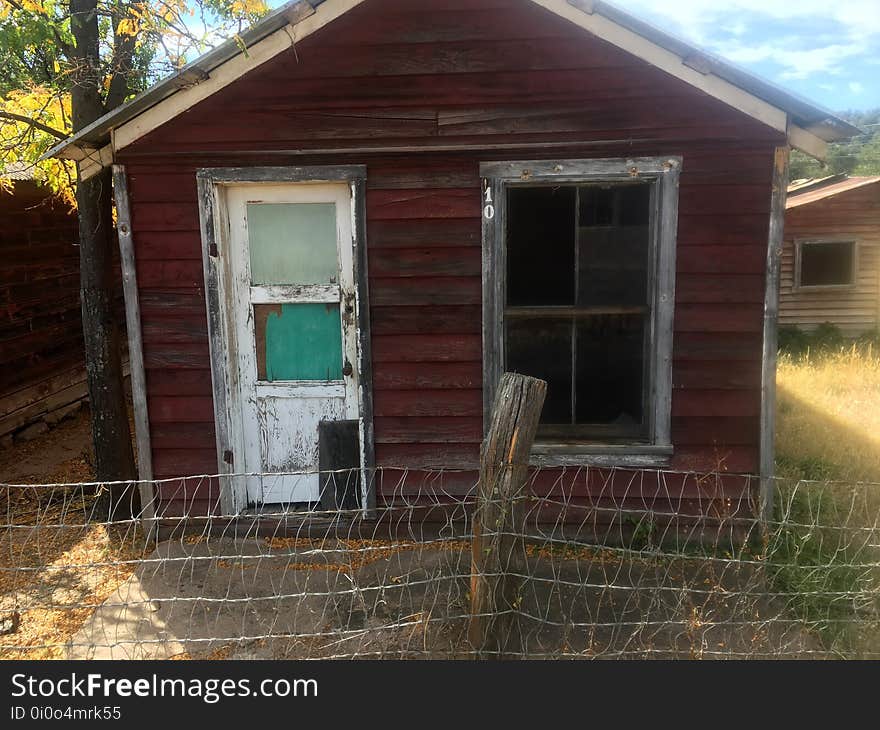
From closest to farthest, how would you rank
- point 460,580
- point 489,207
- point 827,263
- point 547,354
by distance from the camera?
point 460,580, point 489,207, point 547,354, point 827,263

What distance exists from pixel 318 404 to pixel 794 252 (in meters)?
13.8

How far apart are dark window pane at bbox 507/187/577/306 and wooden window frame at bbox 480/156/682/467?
112mm

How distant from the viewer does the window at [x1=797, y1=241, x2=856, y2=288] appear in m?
15.6

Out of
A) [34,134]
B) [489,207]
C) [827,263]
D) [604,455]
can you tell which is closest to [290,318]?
[489,207]

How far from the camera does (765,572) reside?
447 cm

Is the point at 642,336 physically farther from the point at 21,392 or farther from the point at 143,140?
the point at 21,392

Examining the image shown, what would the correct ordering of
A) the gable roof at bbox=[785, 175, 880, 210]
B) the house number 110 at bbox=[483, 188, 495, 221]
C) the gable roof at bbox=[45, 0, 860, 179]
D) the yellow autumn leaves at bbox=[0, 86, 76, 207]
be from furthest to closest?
the gable roof at bbox=[785, 175, 880, 210] < the yellow autumn leaves at bbox=[0, 86, 76, 207] < the house number 110 at bbox=[483, 188, 495, 221] < the gable roof at bbox=[45, 0, 860, 179]

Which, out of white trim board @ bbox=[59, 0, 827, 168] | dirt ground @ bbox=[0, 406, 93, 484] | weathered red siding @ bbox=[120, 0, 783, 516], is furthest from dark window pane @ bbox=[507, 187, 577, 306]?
dirt ground @ bbox=[0, 406, 93, 484]

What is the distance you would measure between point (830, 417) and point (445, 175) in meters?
6.18

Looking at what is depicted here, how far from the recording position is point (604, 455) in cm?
499

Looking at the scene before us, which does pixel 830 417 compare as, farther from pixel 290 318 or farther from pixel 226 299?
pixel 226 299

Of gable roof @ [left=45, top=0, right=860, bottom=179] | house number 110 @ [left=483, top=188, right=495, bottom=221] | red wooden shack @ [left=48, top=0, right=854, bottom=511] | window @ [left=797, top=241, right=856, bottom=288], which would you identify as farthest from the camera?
window @ [left=797, top=241, right=856, bottom=288]

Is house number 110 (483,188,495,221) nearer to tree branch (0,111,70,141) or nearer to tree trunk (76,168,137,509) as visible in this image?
tree trunk (76,168,137,509)

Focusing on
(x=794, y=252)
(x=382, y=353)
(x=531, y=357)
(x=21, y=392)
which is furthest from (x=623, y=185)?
(x=794, y=252)
